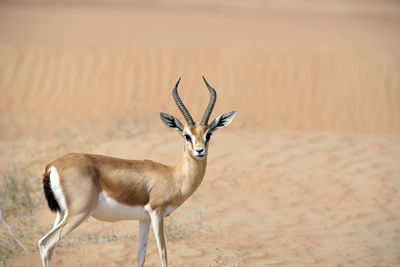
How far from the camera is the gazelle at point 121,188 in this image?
599cm

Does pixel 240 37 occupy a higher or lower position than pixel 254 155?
higher

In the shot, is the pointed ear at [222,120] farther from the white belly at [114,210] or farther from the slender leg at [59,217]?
the slender leg at [59,217]

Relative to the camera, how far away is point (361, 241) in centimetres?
867

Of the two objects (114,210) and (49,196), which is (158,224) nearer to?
(114,210)

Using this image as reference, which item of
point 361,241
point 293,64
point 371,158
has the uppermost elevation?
point 293,64

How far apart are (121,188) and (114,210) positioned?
0.25 m

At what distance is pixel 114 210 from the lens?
20.3ft

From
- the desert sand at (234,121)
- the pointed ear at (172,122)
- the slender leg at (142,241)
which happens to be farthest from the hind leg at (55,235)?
the pointed ear at (172,122)

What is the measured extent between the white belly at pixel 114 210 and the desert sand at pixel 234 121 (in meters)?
1.16

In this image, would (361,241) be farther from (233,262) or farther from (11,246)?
(11,246)

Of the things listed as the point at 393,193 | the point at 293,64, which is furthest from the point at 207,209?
the point at 293,64

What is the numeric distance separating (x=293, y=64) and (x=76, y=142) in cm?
1469

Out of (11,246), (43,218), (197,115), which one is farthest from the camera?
(197,115)

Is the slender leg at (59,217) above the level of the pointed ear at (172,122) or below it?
below
